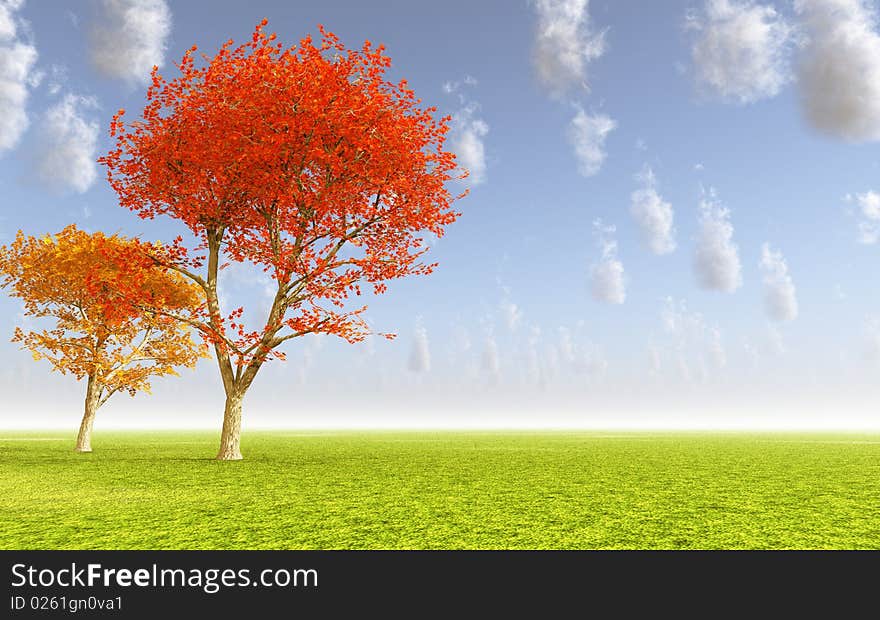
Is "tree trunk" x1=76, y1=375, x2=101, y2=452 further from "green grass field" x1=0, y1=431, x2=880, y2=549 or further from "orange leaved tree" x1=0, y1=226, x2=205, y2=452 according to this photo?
→ "green grass field" x1=0, y1=431, x2=880, y2=549

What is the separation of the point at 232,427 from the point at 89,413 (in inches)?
520

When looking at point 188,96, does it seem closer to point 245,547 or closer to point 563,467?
point 563,467

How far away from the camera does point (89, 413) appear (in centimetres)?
3241

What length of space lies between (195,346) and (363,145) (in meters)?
16.1

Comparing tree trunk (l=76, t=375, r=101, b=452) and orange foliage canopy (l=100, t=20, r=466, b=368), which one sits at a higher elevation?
orange foliage canopy (l=100, t=20, r=466, b=368)

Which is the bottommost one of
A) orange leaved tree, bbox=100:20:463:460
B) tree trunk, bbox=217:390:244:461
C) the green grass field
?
the green grass field

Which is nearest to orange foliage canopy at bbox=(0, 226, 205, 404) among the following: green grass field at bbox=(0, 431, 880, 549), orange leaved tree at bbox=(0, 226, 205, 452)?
orange leaved tree at bbox=(0, 226, 205, 452)

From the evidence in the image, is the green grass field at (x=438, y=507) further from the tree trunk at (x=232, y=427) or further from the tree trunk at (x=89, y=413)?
the tree trunk at (x=89, y=413)

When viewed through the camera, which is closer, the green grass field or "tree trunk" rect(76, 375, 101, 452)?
the green grass field

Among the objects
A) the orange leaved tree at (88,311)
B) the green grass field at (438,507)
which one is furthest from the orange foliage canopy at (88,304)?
the green grass field at (438,507)

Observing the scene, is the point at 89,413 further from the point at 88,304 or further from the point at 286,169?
the point at 286,169

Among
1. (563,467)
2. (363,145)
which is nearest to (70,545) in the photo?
(563,467)

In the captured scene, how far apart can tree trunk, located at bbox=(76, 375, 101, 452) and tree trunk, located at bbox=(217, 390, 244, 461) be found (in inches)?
478

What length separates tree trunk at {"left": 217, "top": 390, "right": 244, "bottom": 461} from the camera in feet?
76.3
